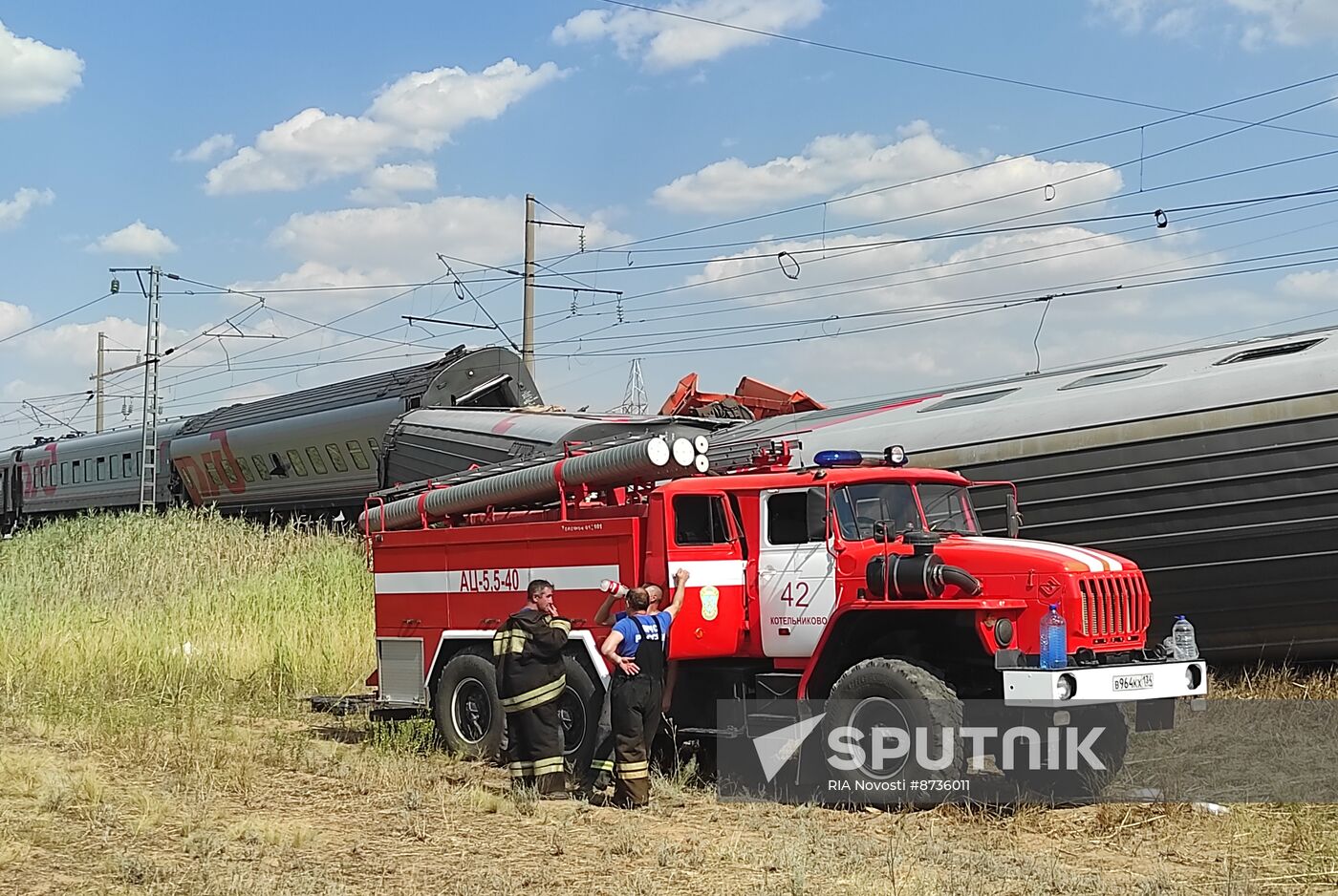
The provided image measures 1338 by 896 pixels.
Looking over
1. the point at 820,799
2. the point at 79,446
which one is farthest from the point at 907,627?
the point at 79,446

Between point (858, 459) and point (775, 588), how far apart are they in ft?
3.74

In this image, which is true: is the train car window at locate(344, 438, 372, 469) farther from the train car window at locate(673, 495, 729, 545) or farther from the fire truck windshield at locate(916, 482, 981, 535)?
the fire truck windshield at locate(916, 482, 981, 535)

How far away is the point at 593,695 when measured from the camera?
10.7 m

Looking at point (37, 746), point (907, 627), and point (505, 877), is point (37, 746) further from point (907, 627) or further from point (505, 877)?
point (907, 627)

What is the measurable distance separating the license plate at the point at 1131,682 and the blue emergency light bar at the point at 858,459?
2.44 meters

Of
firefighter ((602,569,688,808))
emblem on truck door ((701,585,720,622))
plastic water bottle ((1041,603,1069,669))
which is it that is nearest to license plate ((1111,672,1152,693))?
plastic water bottle ((1041,603,1069,669))

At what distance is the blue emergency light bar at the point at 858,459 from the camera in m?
10.3

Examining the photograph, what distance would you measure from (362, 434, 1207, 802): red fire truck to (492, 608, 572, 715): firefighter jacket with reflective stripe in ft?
1.24

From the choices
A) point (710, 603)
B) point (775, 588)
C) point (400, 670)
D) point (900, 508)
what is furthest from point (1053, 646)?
point (400, 670)

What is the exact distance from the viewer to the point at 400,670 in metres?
12.6

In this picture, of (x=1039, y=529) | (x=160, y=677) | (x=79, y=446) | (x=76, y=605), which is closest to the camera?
(x=1039, y=529)

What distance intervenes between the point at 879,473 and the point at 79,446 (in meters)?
34.1

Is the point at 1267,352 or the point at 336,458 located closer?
the point at 1267,352
